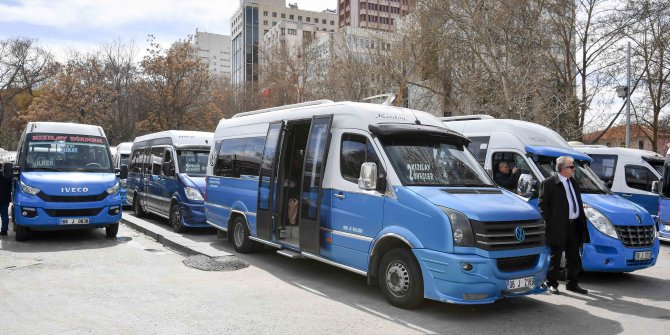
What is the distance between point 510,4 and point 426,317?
2298 centimetres

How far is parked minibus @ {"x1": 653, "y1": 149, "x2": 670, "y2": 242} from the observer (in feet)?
36.0

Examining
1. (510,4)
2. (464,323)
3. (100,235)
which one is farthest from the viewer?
(510,4)

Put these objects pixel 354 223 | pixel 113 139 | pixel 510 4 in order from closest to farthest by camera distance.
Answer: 1. pixel 354 223
2. pixel 510 4
3. pixel 113 139

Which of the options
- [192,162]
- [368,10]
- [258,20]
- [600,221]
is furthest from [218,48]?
Result: [600,221]

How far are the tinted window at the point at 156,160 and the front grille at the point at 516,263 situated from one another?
10459mm

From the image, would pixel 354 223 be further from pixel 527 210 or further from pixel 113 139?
pixel 113 139

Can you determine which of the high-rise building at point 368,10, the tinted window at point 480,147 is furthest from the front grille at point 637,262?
the high-rise building at point 368,10

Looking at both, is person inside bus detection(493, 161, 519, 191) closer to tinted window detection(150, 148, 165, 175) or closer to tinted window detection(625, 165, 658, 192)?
tinted window detection(625, 165, 658, 192)

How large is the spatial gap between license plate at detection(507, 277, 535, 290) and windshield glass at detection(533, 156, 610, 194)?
316 centimetres

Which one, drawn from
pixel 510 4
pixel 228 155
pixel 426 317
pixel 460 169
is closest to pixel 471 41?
pixel 510 4

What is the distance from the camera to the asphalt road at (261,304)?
18.7 feet

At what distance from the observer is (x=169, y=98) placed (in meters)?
37.1

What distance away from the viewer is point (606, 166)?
47.9ft

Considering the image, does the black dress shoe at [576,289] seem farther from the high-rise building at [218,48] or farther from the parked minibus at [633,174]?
the high-rise building at [218,48]
